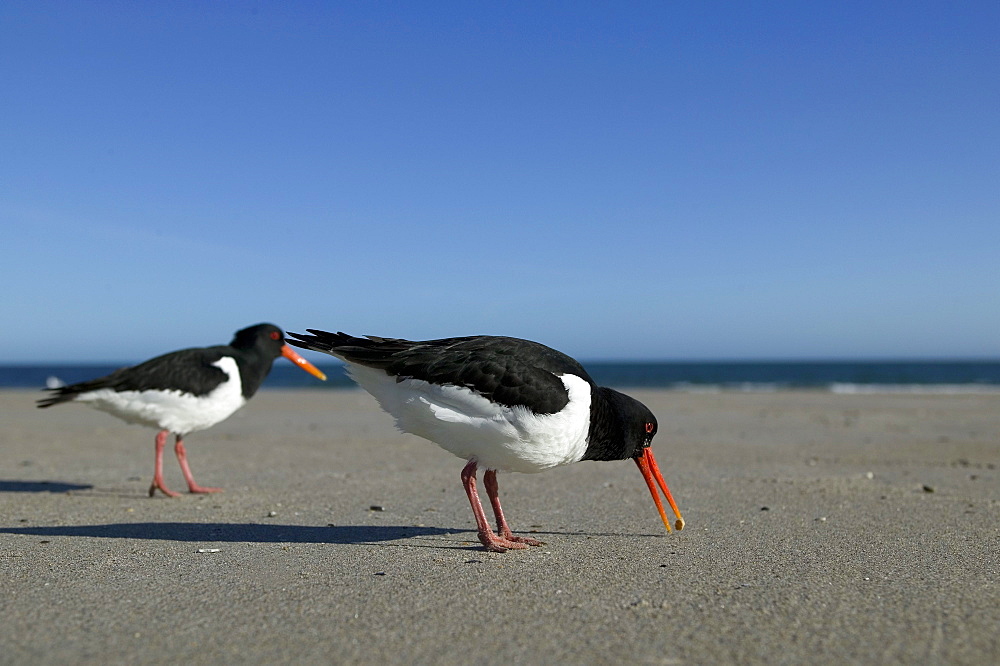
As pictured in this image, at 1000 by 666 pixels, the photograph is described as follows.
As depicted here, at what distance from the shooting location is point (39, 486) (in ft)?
28.2

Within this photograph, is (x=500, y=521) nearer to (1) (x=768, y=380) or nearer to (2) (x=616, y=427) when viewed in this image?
(2) (x=616, y=427)

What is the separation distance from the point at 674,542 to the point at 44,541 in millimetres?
4357

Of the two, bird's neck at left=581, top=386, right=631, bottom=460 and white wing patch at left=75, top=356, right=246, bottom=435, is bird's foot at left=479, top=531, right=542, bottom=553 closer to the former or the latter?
bird's neck at left=581, top=386, right=631, bottom=460

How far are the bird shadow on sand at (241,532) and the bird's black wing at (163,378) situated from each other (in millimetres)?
2509

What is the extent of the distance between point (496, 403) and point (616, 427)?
0.98 metres

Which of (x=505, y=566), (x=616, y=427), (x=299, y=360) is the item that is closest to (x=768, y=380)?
(x=299, y=360)

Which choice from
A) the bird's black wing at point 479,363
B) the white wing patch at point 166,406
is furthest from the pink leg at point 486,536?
the white wing patch at point 166,406

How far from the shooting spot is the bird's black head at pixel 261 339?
30.8ft

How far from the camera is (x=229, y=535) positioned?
5.77m

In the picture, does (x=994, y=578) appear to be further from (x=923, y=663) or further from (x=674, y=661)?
(x=674, y=661)

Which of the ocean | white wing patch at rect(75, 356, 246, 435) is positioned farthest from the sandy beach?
the ocean

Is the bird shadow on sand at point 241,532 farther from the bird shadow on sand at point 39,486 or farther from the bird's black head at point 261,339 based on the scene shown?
the bird's black head at point 261,339

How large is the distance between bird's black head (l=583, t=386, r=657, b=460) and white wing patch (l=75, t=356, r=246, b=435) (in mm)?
4890

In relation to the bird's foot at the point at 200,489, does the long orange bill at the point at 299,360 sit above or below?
above
